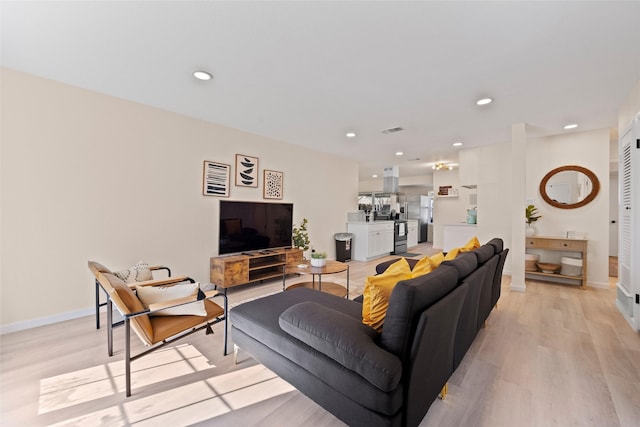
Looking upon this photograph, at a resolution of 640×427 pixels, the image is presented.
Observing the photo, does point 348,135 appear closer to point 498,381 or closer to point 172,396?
point 498,381

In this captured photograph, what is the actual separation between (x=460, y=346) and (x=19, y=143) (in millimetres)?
4168

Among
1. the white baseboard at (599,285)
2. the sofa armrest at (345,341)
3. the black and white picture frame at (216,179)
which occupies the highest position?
the black and white picture frame at (216,179)

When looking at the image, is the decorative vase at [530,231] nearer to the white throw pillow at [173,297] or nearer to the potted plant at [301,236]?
the potted plant at [301,236]

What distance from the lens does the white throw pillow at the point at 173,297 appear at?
6.34ft

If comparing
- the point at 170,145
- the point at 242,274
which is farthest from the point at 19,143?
the point at 242,274

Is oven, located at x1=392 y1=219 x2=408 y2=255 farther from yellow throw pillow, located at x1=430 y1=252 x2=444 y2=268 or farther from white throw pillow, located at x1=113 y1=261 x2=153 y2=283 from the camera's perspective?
white throw pillow, located at x1=113 y1=261 x2=153 y2=283

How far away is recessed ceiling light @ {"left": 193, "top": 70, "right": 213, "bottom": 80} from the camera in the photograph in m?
2.45

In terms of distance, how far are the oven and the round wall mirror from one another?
3.26m

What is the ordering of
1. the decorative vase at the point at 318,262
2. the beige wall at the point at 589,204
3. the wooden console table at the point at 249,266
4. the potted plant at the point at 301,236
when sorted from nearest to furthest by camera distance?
1. the decorative vase at the point at 318,262
2. the wooden console table at the point at 249,266
3. the beige wall at the point at 589,204
4. the potted plant at the point at 301,236

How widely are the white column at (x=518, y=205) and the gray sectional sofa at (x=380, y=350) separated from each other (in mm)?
2767

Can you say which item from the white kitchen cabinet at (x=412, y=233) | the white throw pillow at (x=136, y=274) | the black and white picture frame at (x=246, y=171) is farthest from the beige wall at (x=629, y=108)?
the white kitchen cabinet at (x=412, y=233)

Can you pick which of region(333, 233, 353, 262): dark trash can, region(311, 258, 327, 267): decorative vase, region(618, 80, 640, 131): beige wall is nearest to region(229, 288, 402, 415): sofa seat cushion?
region(311, 258, 327, 267): decorative vase

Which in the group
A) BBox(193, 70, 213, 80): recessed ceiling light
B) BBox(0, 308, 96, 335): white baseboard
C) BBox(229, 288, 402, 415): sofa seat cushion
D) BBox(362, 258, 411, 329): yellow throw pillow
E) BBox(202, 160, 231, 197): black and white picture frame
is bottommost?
BBox(0, 308, 96, 335): white baseboard

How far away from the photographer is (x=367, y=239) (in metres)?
6.16
